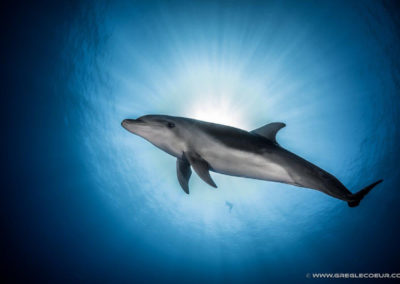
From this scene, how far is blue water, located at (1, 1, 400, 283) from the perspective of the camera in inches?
329

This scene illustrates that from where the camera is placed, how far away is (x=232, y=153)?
2455mm

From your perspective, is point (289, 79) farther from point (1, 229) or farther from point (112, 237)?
point (1, 229)

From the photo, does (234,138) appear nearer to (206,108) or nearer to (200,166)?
(200,166)

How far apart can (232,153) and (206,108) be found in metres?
8.28

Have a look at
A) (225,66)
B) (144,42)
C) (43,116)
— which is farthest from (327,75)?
(43,116)

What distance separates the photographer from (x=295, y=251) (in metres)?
25.3

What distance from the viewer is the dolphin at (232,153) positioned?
7.89 ft

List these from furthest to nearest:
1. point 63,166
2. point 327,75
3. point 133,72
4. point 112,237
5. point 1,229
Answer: point 112,237 → point 1,229 → point 63,166 → point 133,72 → point 327,75

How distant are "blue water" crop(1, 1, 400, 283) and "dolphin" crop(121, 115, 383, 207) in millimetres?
7439

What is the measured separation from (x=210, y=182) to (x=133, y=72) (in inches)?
379

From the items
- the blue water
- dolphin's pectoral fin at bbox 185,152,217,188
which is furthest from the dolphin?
the blue water

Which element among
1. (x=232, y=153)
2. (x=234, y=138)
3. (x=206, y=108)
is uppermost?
(x=206, y=108)

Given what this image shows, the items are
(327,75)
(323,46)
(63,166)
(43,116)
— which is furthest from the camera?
(63,166)

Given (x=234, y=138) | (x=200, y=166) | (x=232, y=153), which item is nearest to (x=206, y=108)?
(x=234, y=138)
